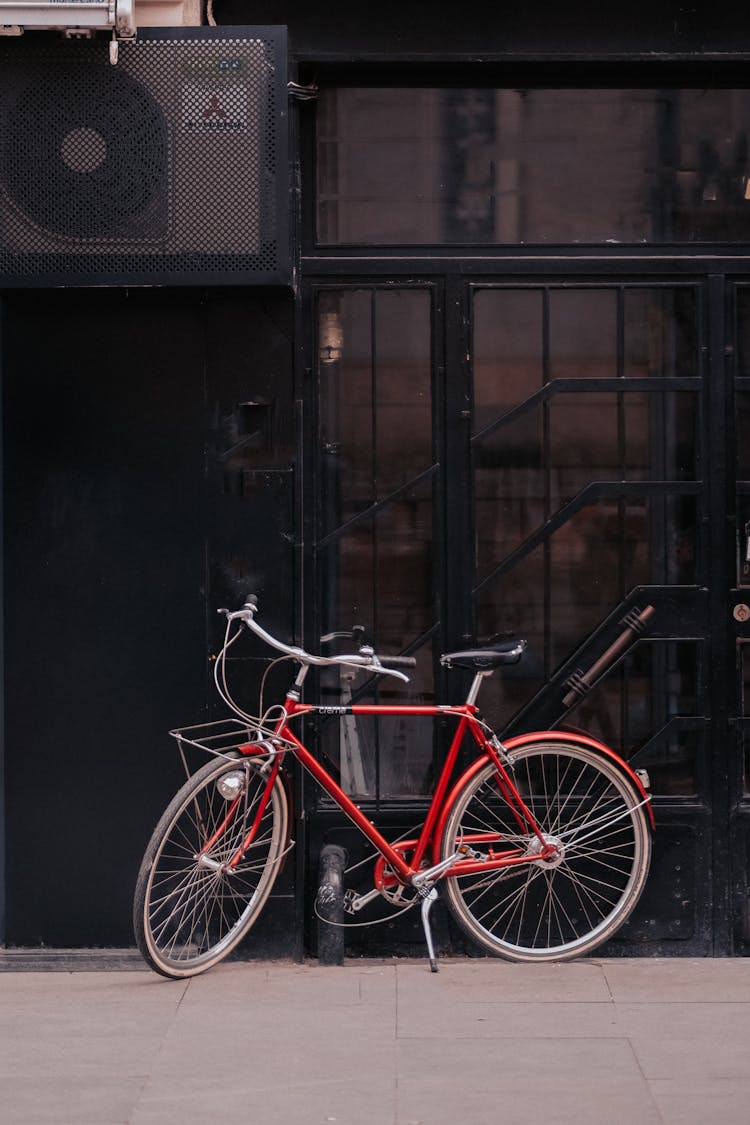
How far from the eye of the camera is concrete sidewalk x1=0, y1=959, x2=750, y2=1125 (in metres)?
4.84

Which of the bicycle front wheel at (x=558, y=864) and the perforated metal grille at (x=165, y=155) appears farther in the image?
the bicycle front wheel at (x=558, y=864)

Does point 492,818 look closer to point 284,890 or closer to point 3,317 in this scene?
point 284,890

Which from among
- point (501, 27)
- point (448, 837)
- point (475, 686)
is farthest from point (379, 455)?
point (501, 27)

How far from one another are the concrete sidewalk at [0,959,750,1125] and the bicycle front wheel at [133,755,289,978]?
153 mm

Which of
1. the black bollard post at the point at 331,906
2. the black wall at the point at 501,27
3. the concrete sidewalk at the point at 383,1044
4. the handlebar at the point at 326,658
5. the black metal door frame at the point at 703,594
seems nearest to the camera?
the concrete sidewalk at the point at 383,1044

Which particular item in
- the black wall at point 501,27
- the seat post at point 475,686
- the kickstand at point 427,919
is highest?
the black wall at point 501,27

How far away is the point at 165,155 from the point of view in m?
6.08

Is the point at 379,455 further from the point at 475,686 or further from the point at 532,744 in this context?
the point at 532,744

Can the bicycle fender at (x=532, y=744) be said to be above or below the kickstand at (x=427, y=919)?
above

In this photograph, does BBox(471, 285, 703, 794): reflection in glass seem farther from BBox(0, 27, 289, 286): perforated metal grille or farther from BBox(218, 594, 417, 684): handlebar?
BBox(0, 27, 289, 286): perforated metal grille

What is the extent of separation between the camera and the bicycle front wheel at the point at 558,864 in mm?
6324

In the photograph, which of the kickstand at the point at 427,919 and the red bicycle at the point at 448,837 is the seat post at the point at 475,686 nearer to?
the red bicycle at the point at 448,837

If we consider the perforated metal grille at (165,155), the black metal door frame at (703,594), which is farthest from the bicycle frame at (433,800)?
the perforated metal grille at (165,155)

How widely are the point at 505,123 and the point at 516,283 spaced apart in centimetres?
67
